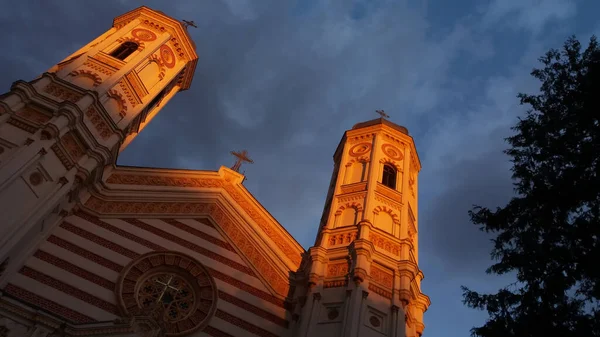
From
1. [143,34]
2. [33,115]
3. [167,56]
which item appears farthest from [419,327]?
[143,34]

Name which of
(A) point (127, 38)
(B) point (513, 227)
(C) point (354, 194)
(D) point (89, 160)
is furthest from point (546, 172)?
(A) point (127, 38)

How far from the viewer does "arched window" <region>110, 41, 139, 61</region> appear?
19.1 m

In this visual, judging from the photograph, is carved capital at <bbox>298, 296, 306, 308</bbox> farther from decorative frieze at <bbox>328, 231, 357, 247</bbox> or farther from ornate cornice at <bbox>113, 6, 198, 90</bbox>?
ornate cornice at <bbox>113, 6, 198, 90</bbox>

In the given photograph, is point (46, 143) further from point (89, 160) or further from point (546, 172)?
point (546, 172)

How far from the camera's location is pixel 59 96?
51.2ft

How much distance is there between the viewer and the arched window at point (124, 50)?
19141mm

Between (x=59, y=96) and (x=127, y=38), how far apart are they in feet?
17.4

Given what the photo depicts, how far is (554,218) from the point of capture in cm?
883

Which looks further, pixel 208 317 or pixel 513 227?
pixel 208 317

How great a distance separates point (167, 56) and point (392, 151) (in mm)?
10119

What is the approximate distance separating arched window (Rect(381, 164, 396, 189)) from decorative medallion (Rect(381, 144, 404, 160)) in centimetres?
55

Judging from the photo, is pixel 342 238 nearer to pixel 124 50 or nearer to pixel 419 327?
pixel 419 327

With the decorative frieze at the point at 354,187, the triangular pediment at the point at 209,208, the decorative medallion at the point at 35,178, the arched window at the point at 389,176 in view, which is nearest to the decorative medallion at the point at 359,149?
the arched window at the point at 389,176

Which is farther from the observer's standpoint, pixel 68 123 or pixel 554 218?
pixel 68 123
